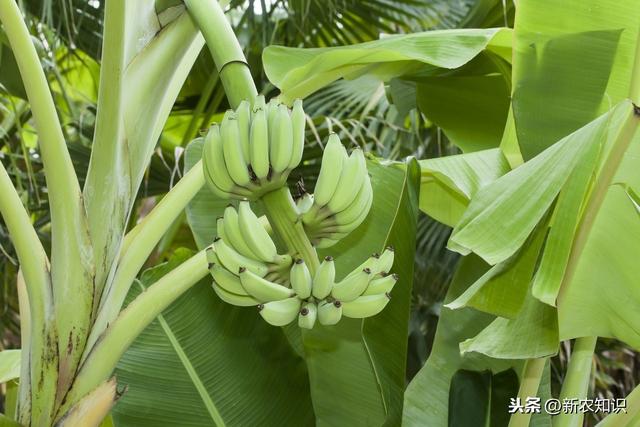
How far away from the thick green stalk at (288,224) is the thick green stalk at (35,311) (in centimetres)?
27

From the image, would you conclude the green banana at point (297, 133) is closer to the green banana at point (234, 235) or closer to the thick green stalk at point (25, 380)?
the green banana at point (234, 235)

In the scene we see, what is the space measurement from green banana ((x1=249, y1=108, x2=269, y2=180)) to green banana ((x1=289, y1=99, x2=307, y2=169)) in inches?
0.8

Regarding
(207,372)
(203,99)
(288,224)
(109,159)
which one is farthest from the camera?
(203,99)

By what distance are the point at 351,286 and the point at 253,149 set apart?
0.43ft

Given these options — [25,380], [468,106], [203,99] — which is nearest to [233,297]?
[25,380]

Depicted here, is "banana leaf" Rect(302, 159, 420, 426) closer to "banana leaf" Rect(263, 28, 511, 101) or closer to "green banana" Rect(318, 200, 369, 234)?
"banana leaf" Rect(263, 28, 511, 101)

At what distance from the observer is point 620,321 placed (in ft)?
2.57

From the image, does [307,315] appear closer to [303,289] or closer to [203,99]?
[303,289]

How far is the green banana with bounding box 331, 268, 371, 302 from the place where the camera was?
23.1 inches

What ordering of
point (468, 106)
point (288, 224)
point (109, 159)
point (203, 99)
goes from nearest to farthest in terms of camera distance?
point (288, 224)
point (109, 159)
point (468, 106)
point (203, 99)

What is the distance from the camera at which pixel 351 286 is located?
588 millimetres

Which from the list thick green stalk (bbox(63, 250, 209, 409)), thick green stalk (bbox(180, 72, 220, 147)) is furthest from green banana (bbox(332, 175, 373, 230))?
thick green stalk (bbox(180, 72, 220, 147))

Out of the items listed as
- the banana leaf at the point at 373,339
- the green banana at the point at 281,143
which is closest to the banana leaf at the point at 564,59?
the banana leaf at the point at 373,339

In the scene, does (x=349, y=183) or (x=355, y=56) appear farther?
(x=355, y=56)
